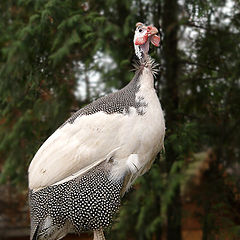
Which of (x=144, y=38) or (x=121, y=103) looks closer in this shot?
(x=121, y=103)

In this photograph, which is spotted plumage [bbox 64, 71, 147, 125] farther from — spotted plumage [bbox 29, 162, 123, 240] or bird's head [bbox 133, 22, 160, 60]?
spotted plumage [bbox 29, 162, 123, 240]

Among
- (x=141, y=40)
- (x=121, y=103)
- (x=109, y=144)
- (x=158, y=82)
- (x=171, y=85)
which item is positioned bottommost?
(x=171, y=85)

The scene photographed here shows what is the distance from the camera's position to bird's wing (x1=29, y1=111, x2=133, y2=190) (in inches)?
80.7

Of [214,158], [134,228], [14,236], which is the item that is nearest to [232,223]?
[214,158]

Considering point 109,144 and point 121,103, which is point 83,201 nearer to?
point 109,144

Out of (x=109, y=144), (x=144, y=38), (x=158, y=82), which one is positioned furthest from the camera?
(x=158, y=82)

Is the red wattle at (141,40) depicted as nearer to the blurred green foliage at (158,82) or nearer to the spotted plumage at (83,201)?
the spotted plumage at (83,201)

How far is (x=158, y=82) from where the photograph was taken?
3.41m

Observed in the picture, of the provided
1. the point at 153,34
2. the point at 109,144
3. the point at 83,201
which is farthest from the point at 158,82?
the point at 83,201

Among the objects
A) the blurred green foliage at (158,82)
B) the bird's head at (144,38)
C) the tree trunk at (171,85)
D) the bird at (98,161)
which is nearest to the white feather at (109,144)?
the bird at (98,161)

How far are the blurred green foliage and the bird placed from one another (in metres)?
1.28

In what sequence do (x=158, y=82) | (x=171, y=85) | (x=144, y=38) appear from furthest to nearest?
(x=171, y=85) < (x=158, y=82) < (x=144, y=38)

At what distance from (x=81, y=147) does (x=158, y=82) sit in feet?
4.81

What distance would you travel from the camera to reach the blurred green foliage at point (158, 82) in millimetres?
3516
